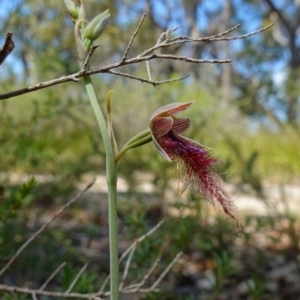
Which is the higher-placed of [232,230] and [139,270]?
[232,230]

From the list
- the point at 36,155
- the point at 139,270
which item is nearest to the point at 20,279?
the point at 36,155

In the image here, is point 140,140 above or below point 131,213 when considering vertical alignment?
below

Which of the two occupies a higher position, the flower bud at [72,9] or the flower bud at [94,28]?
the flower bud at [72,9]

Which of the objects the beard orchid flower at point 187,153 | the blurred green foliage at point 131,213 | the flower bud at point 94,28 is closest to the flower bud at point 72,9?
the flower bud at point 94,28

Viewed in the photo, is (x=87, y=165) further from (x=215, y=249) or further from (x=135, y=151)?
(x=215, y=249)

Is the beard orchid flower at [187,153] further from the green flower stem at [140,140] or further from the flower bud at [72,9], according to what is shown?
the flower bud at [72,9]

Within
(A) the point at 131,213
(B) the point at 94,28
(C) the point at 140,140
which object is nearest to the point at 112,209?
(C) the point at 140,140

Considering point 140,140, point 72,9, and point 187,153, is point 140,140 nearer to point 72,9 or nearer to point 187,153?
point 187,153

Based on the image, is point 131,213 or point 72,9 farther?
point 131,213
